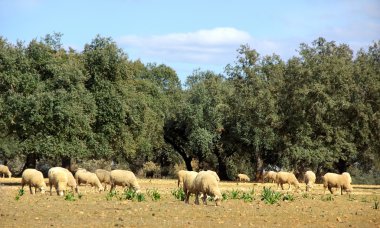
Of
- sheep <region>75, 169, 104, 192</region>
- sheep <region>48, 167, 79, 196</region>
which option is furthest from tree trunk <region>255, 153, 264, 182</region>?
sheep <region>48, 167, 79, 196</region>

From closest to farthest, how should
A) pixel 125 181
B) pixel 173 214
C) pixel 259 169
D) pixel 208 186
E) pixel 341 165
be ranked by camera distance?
pixel 173 214 → pixel 208 186 → pixel 125 181 → pixel 341 165 → pixel 259 169

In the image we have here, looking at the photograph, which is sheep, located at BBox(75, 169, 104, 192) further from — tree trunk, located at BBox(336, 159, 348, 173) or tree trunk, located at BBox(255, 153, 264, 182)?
tree trunk, located at BBox(336, 159, 348, 173)

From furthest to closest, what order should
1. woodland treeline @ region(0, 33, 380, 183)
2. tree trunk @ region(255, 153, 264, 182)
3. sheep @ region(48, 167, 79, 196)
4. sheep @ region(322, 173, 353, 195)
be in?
tree trunk @ region(255, 153, 264, 182)
woodland treeline @ region(0, 33, 380, 183)
sheep @ region(322, 173, 353, 195)
sheep @ region(48, 167, 79, 196)

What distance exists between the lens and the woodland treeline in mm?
40156

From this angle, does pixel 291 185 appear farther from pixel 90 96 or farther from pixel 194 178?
pixel 194 178

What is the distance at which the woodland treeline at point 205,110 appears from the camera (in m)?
40.2

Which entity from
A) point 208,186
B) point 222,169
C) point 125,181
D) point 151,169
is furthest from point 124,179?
point 151,169

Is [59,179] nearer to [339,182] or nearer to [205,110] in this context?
[339,182]

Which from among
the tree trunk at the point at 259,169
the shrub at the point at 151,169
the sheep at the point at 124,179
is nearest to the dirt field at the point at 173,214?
the sheep at the point at 124,179

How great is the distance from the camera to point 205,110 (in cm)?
6544

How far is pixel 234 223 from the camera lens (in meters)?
18.0

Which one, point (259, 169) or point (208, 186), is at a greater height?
point (259, 169)

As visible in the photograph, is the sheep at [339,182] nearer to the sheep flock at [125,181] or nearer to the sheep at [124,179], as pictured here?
the sheep flock at [125,181]

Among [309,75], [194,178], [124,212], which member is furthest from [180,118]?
[124,212]
